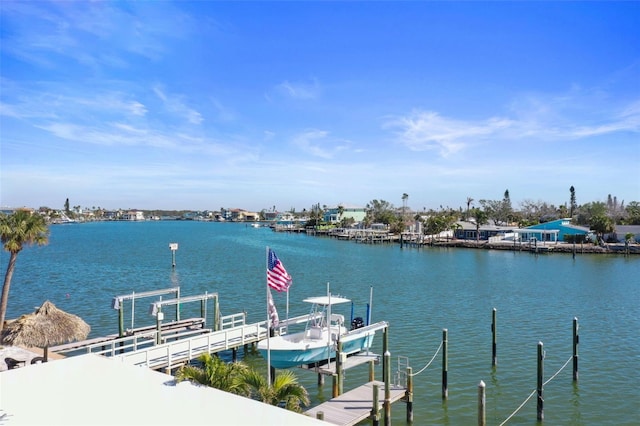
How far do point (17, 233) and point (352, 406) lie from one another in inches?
705

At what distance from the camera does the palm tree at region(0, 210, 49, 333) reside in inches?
931

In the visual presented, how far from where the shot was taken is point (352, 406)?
54.3 ft

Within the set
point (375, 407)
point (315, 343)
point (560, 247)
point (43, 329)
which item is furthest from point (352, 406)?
point (560, 247)

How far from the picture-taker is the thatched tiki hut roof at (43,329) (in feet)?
68.4

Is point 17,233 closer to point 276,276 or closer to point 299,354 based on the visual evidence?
point 276,276

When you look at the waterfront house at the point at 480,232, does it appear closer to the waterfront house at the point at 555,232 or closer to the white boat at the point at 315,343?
the waterfront house at the point at 555,232

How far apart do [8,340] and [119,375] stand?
32.2ft

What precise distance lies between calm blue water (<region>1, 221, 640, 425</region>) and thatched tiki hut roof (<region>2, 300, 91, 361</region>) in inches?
338

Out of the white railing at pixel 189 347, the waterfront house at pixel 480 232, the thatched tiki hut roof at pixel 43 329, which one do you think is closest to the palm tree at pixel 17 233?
the thatched tiki hut roof at pixel 43 329

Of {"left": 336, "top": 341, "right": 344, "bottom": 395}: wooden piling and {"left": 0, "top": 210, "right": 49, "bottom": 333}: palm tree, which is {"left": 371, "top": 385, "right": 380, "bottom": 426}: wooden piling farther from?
{"left": 0, "top": 210, "right": 49, "bottom": 333}: palm tree

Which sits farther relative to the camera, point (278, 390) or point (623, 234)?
point (623, 234)

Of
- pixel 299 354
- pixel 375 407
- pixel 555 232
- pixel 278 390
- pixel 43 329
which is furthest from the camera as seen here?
pixel 555 232

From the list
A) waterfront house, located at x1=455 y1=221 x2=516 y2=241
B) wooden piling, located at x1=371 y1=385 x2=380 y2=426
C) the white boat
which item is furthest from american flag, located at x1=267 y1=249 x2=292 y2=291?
waterfront house, located at x1=455 y1=221 x2=516 y2=241

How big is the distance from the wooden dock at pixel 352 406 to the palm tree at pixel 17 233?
16.2 metres
